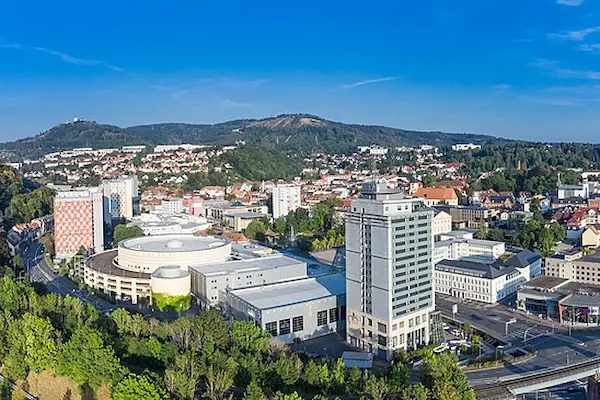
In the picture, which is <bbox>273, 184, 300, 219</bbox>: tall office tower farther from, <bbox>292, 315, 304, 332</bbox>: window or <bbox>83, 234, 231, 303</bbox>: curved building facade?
<bbox>292, 315, 304, 332</bbox>: window

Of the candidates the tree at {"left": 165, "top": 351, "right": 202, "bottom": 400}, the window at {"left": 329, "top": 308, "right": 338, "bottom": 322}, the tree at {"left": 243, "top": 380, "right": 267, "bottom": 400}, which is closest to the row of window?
the window at {"left": 329, "top": 308, "right": 338, "bottom": 322}

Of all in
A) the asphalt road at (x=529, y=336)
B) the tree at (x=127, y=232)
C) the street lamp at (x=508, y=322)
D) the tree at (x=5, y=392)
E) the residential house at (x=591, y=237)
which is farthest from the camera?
the tree at (x=127, y=232)

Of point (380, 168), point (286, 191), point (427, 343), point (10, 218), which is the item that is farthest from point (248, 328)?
point (380, 168)

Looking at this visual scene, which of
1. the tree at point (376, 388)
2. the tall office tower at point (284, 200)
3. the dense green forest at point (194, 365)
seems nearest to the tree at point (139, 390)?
the dense green forest at point (194, 365)

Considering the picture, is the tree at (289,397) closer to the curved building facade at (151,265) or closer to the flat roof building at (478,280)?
the curved building facade at (151,265)

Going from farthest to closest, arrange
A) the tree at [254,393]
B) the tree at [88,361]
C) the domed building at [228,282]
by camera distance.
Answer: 1. the domed building at [228,282]
2. the tree at [88,361]
3. the tree at [254,393]

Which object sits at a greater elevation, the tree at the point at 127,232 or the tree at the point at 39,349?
the tree at the point at 127,232

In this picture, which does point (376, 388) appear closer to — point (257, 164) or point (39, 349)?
point (39, 349)
